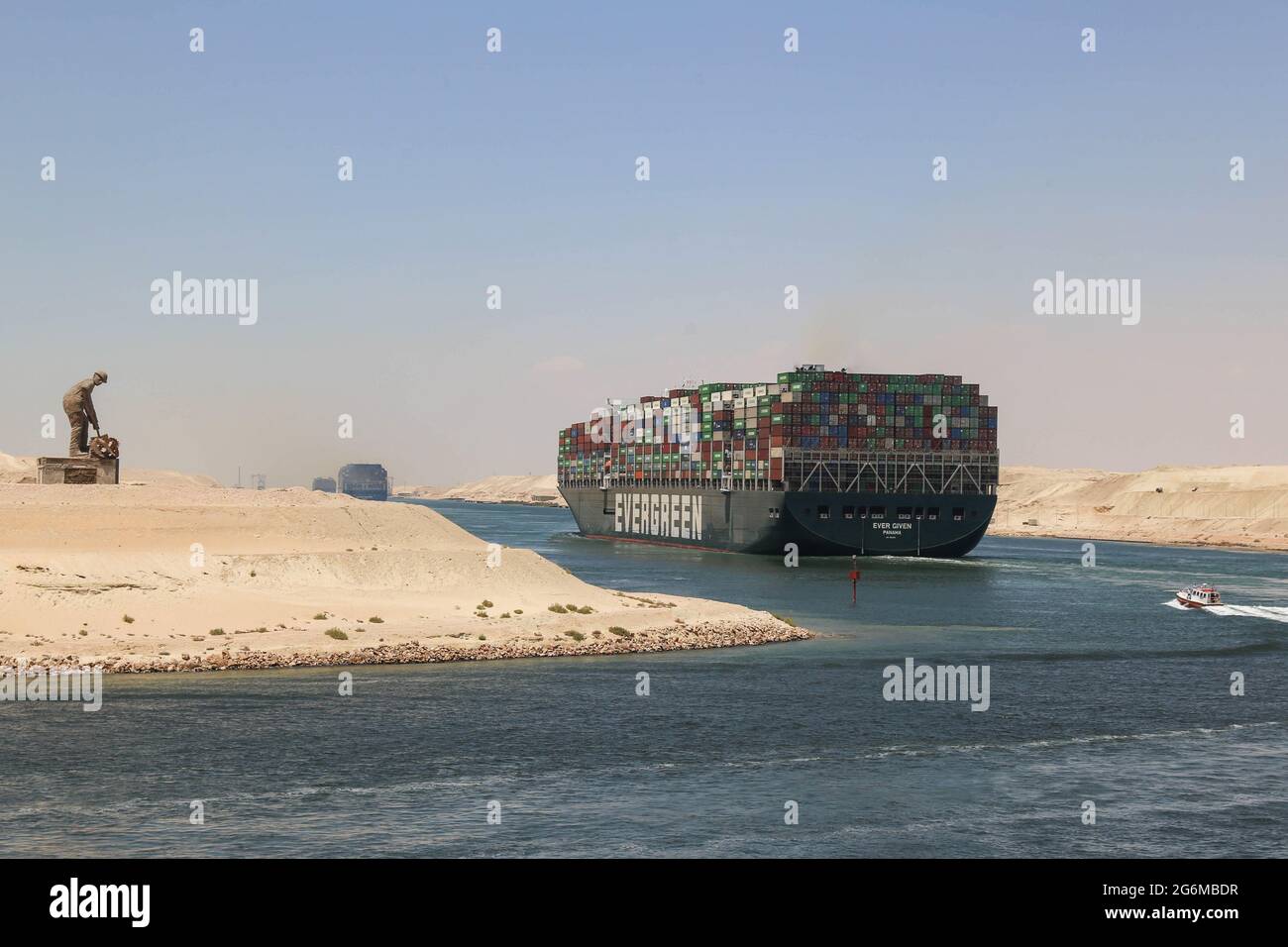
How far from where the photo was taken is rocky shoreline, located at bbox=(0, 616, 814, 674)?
54438 millimetres

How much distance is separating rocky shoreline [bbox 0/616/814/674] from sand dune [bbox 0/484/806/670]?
101 millimetres

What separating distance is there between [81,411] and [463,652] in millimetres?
34771

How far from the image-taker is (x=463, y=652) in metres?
60.2

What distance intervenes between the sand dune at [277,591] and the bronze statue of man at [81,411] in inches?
114

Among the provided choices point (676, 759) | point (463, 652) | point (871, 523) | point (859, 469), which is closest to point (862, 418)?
point (859, 469)

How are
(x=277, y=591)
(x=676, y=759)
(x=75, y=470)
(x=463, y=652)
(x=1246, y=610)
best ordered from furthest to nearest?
(x=1246, y=610) → (x=75, y=470) → (x=277, y=591) → (x=463, y=652) → (x=676, y=759)

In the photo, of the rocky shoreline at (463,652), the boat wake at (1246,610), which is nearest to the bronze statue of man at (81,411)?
the rocky shoreline at (463,652)

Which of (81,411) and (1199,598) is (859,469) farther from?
(81,411)

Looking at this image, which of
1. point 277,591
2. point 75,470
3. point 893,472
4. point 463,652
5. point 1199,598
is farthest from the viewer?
point 893,472

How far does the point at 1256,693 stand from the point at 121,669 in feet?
157

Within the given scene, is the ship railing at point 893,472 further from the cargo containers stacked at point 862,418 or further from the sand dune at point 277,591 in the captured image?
the sand dune at point 277,591

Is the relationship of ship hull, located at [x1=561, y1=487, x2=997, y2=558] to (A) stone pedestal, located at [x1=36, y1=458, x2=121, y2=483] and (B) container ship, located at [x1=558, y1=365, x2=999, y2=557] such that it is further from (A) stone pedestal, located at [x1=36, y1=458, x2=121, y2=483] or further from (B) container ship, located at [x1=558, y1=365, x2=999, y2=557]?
(A) stone pedestal, located at [x1=36, y1=458, x2=121, y2=483]
